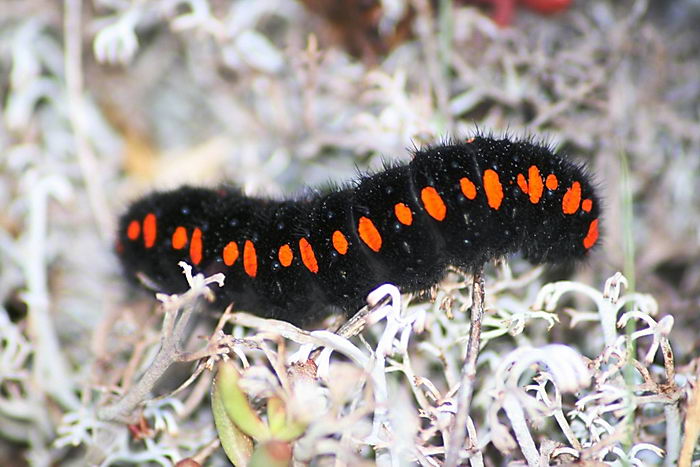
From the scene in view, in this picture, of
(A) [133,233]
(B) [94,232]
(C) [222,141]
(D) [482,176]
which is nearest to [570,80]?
(D) [482,176]

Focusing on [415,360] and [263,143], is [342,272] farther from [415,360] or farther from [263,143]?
[263,143]

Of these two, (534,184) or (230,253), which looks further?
(230,253)

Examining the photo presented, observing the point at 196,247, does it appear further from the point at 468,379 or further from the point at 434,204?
the point at 468,379

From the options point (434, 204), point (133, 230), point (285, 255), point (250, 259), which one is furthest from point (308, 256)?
point (133, 230)

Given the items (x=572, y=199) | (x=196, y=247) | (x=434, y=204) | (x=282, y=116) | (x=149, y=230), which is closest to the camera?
(x=434, y=204)

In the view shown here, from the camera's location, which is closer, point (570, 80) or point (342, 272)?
point (342, 272)

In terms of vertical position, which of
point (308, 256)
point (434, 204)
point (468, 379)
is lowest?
point (468, 379)

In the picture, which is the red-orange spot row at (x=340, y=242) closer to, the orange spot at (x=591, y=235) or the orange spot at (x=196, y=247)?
the orange spot at (x=196, y=247)
